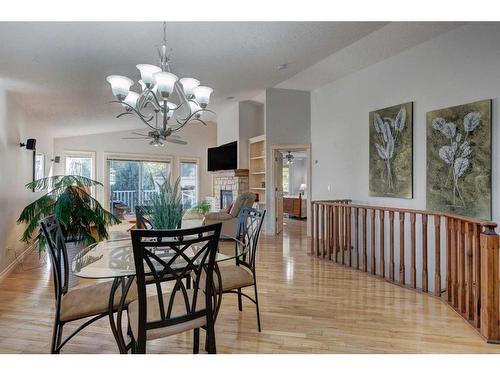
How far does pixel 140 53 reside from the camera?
324cm

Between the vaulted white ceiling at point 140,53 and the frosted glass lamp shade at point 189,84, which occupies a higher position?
the vaulted white ceiling at point 140,53

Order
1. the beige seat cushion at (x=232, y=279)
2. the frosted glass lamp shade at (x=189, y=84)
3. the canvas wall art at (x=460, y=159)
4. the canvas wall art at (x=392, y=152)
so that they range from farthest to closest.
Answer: the canvas wall art at (x=392, y=152) → the canvas wall art at (x=460, y=159) → the frosted glass lamp shade at (x=189, y=84) → the beige seat cushion at (x=232, y=279)

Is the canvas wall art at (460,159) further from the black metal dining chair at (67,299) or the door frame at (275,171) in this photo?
the black metal dining chair at (67,299)

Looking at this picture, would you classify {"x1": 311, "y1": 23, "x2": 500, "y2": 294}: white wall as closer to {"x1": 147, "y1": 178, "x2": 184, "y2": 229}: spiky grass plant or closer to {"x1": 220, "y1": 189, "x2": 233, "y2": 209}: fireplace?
{"x1": 220, "y1": 189, "x2": 233, "y2": 209}: fireplace

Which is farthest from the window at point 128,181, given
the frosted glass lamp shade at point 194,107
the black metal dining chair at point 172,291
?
the black metal dining chair at point 172,291

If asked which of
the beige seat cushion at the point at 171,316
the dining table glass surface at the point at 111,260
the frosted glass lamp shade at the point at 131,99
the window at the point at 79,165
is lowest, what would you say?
the beige seat cushion at the point at 171,316

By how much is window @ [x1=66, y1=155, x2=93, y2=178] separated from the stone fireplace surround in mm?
3379

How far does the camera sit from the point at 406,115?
4.48m

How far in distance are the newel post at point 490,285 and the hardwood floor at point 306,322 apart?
0.34 ft

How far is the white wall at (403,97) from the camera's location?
356 cm

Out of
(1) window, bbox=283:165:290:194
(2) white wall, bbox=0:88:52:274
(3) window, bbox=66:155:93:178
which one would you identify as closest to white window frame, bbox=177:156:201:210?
(3) window, bbox=66:155:93:178

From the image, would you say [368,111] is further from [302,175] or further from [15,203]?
[302,175]

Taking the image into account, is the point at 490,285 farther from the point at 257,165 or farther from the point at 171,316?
the point at 257,165

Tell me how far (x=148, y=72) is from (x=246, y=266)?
1855mm
